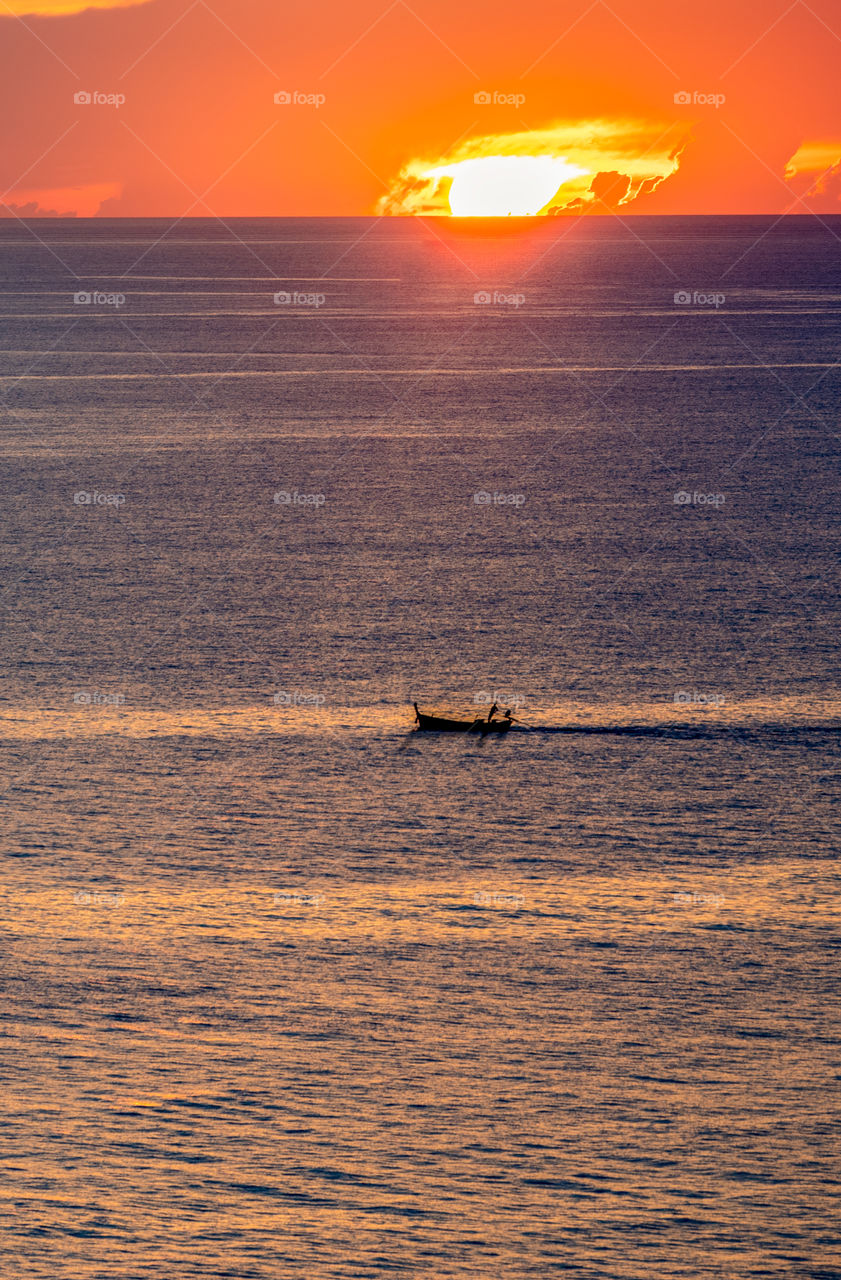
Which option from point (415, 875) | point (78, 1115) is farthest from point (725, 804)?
point (78, 1115)

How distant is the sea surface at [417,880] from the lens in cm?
1625

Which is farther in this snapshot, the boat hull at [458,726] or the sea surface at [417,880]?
the boat hull at [458,726]

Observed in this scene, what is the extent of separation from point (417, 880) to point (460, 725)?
6.83 meters

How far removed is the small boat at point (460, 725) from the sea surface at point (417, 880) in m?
0.23

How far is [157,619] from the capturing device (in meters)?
38.6

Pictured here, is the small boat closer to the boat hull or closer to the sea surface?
the boat hull

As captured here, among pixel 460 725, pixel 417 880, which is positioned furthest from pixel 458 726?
pixel 417 880

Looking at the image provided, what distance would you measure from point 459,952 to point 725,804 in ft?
25.1

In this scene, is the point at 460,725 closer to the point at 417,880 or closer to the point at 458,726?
the point at 458,726

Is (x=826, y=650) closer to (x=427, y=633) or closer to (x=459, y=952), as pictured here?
(x=427, y=633)

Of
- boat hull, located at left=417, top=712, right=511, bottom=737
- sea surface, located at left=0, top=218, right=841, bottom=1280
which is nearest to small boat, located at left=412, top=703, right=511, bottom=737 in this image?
boat hull, located at left=417, top=712, right=511, bottom=737

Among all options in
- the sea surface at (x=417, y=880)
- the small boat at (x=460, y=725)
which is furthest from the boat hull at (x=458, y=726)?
the sea surface at (x=417, y=880)

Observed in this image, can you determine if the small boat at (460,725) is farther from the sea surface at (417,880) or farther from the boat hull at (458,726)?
the sea surface at (417,880)

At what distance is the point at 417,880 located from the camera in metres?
24.1
